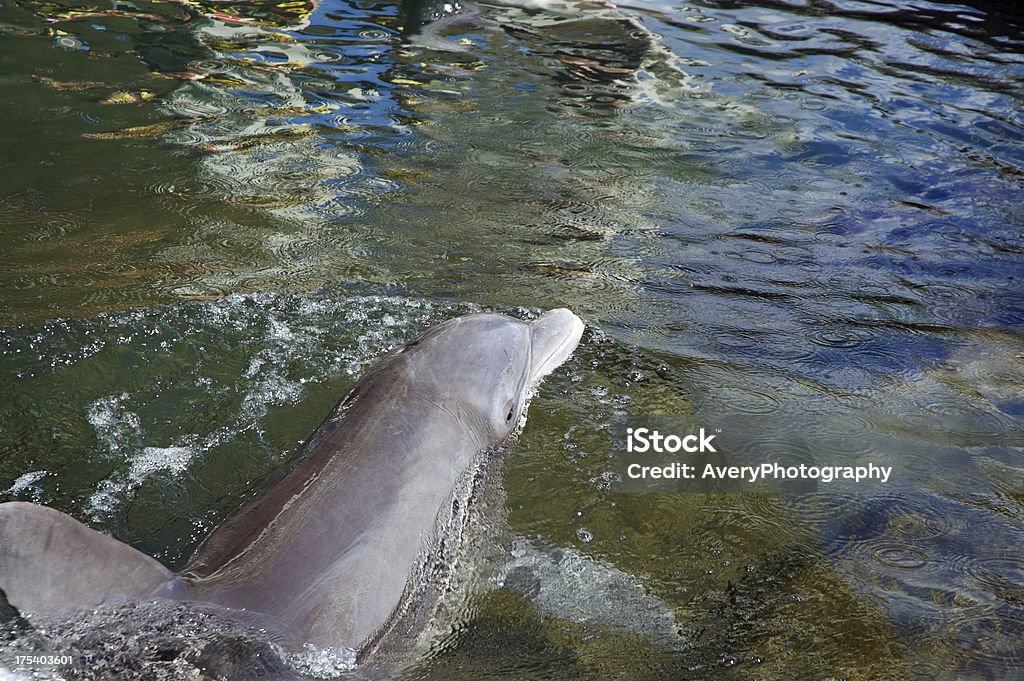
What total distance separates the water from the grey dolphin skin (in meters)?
0.32

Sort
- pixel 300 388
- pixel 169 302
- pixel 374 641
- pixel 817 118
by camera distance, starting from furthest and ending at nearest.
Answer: pixel 817 118, pixel 169 302, pixel 300 388, pixel 374 641

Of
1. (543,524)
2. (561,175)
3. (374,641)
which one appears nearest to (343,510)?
(374,641)

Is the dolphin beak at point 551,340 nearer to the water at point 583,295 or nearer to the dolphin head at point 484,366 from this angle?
the dolphin head at point 484,366

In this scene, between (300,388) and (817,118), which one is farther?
(817,118)

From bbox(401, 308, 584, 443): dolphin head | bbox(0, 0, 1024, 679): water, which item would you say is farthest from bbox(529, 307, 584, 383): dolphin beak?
bbox(0, 0, 1024, 679): water

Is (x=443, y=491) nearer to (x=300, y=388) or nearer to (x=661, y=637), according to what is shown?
(x=661, y=637)

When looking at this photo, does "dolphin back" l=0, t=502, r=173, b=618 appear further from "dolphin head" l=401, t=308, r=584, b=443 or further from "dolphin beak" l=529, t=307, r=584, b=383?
"dolphin beak" l=529, t=307, r=584, b=383

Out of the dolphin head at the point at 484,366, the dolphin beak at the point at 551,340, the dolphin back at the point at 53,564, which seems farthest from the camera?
the dolphin beak at the point at 551,340

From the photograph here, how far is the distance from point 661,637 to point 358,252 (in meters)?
3.95

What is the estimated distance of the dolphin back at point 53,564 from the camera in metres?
2.82

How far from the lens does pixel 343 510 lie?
3379mm

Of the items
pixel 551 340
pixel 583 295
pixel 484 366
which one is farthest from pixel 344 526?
pixel 583 295

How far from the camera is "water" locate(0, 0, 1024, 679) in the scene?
4.01m

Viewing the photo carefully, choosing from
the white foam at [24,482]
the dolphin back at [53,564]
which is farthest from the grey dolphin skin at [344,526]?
the white foam at [24,482]
